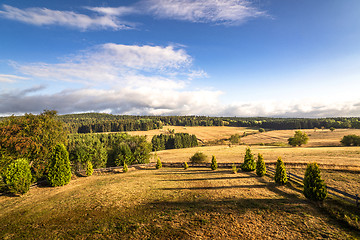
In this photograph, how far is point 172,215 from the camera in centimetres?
1413

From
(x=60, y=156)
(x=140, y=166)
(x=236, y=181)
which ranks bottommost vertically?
(x=140, y=166)

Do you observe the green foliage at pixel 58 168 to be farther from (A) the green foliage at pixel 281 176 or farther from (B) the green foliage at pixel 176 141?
(B) the green foliage at pixel 176 141

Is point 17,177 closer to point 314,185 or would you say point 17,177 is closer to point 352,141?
point 314,185

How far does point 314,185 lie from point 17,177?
37.3m

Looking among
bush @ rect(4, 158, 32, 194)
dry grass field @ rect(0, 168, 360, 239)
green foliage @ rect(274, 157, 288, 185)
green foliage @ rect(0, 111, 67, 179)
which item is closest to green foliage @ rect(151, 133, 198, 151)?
green foliage @ rect(0, 111, 67, 179)

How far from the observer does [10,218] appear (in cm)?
1524

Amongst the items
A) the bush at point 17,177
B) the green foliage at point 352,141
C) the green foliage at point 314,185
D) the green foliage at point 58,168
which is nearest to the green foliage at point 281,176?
the green foliage at point 314,185

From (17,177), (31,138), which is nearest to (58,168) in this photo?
(17,177)

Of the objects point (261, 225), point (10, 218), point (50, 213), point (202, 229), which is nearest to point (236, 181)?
point (261, 225)

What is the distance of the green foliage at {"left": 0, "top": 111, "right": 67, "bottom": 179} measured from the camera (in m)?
27.4

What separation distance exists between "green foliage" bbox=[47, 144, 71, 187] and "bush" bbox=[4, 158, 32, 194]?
3357 mm

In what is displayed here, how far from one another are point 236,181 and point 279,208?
9444 millimetres

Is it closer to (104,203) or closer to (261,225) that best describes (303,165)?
(261,225)

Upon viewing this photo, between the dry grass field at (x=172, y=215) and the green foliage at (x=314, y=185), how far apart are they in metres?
0.99
